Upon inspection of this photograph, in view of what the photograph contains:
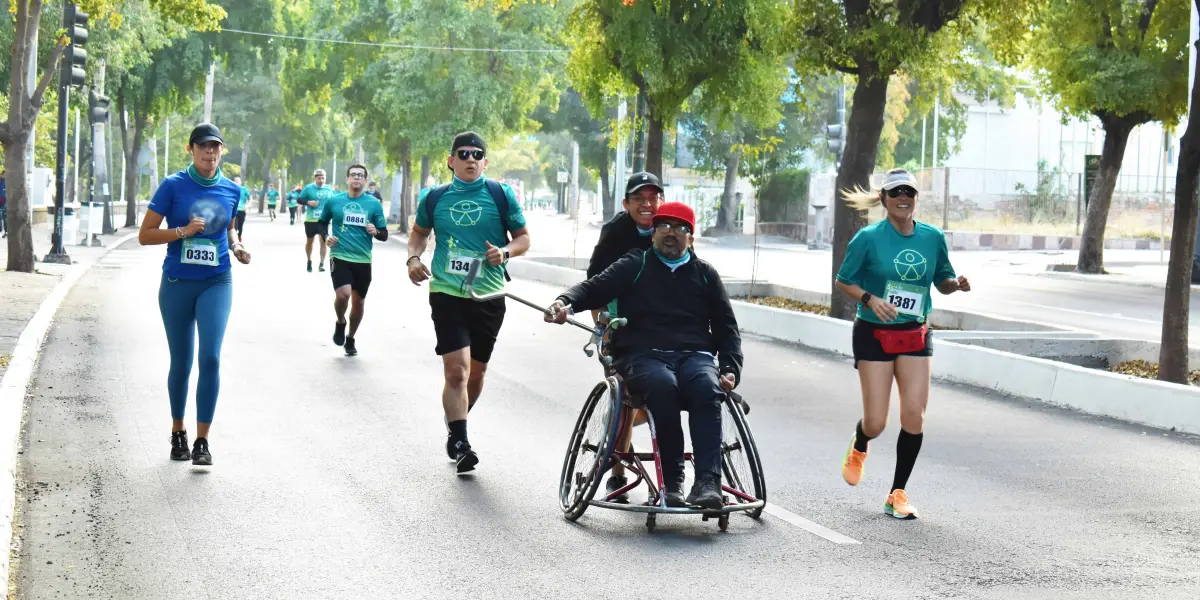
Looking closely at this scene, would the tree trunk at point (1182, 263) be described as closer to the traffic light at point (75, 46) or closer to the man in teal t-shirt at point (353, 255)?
the man in teal t-shirt at point (353, 255)

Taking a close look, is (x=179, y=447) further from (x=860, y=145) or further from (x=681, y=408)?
(x=860, y=145)

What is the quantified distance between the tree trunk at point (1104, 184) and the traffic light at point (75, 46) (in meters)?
18.5

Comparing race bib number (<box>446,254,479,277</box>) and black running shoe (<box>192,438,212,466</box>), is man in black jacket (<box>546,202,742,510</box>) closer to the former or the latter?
race bib number (<box>446,254,479,277</box>)

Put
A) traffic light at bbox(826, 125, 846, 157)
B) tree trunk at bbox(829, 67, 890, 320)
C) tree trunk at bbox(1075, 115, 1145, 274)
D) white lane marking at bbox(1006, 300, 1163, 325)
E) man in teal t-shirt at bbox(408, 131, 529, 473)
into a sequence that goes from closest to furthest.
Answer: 1. man in teal t-shirt at bbox(408, 131, 529, 473)
2. tree trunk at bbox(829, 67, 890, 320)
3. white lane marking at bbox(1006, 300, 1163, 325)
4. tree trunk at bbox(1075, 115, 1145, 274)
5. traffic light at bbox(826, 125, 846, 157)

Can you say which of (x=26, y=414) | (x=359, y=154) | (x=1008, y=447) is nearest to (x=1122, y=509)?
(x=1008, y=447)

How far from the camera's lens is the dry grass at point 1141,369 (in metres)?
12.9

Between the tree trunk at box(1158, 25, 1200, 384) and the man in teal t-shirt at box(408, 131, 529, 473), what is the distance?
5.83 m

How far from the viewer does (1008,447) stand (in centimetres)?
1001

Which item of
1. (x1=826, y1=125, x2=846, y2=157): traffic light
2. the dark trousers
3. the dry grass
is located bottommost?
the dry grass

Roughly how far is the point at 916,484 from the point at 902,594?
2.66m

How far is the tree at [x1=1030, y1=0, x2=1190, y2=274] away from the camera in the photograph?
27922mm

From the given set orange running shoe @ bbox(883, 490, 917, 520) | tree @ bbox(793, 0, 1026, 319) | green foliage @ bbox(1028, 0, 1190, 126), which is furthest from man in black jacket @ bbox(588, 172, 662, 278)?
green foliage @ bbox(1028, 0, 1190, 126)

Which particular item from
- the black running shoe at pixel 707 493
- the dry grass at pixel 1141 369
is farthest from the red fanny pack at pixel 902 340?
the dry grass at pixel 1141 369

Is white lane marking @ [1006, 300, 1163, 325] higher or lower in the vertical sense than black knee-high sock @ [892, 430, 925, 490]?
lower
